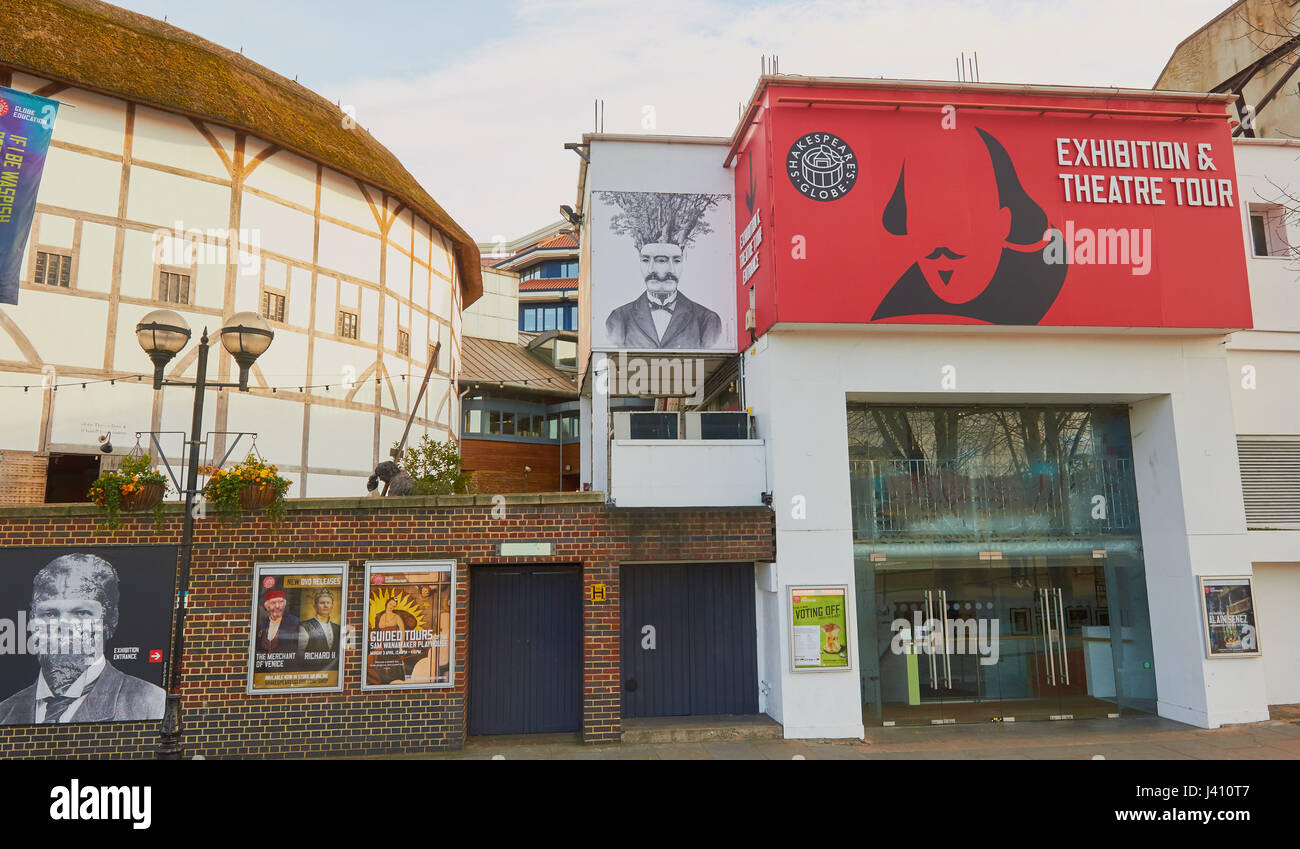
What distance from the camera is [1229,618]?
1120cm

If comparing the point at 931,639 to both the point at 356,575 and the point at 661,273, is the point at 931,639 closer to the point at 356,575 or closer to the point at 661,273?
the point at 661,273

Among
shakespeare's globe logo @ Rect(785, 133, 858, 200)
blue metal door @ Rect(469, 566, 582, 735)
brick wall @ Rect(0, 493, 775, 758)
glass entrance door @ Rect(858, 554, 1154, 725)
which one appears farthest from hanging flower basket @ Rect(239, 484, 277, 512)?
glass entrance door @ Rect(858, 554, 1154, 725)

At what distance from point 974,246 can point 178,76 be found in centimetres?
1698

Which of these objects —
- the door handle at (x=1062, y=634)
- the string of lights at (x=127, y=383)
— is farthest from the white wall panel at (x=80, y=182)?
the door handle at (x=1062, y=634)

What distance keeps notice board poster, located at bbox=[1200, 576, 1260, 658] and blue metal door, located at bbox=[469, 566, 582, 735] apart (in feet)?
30.2

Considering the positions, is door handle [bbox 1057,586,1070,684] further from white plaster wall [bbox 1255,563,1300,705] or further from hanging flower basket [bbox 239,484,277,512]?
hanging flower basket [bbox 239,484,277,512]

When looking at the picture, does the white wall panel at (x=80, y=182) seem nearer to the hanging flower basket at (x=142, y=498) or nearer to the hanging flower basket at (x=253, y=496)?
the hanging flower basket at (x=142, y=498)

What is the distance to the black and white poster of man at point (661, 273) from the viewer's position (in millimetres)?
12398

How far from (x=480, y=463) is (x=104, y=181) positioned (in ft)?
63.6

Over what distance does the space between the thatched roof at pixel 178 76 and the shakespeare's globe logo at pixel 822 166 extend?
41.2 feet

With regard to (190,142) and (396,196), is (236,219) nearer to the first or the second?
(190,142)

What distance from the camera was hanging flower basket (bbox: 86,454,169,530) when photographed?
949cm

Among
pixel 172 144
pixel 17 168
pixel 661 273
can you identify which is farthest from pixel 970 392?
pixel 17 168
